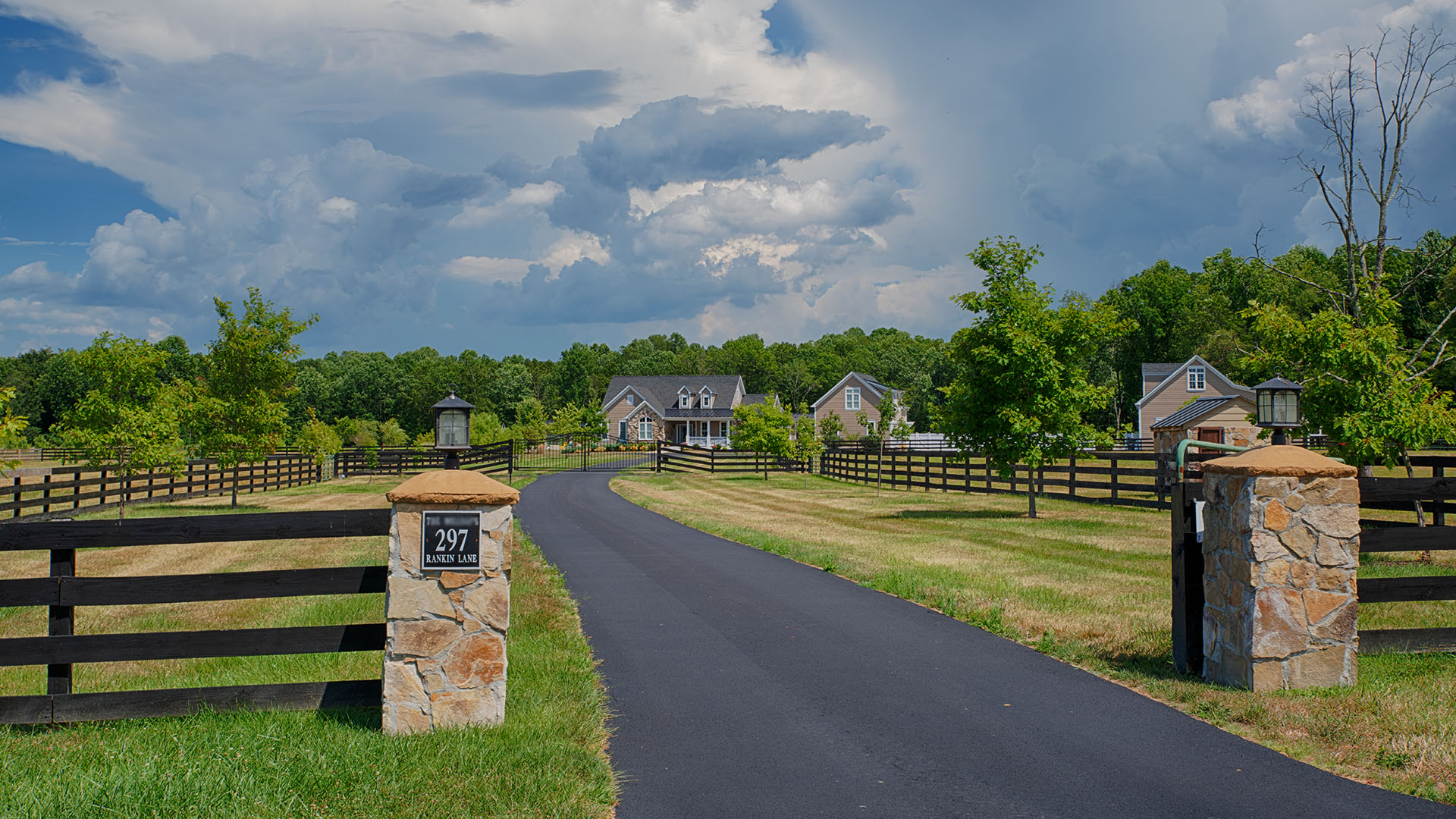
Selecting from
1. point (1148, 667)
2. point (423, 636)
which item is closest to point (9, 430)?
point (423, 636)

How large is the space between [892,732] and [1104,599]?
5.60 meters

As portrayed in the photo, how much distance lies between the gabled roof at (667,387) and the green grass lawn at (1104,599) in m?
51.1

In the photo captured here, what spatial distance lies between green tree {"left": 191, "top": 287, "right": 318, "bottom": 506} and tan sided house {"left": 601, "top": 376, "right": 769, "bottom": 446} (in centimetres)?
4618

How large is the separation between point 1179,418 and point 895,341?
86.5 m

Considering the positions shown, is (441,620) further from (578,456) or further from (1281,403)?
(578,456)

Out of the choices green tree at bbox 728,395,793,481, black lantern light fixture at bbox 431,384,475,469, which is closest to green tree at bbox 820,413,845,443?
green tree at bbox 728,395,793,481

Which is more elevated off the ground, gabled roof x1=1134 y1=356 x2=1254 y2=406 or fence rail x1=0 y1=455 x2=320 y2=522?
gabled roof x1=1134 y1=356 x2=1254 y2=406

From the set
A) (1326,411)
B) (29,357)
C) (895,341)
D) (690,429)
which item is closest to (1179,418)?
(1326,411)

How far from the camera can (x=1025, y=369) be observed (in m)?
21.2

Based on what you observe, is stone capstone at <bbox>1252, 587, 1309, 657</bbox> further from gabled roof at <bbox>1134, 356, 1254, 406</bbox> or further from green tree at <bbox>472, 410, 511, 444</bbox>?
gabled roof at <bbox>1134, 356, 1254, 406</bbox>

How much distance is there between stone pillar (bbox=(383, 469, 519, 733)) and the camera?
5.54 m

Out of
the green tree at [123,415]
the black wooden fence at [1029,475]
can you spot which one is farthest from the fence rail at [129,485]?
the black wooden fence at [1029,475]

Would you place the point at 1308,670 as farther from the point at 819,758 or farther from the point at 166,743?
→ the point at 166,743

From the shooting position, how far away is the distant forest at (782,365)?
65750mm
